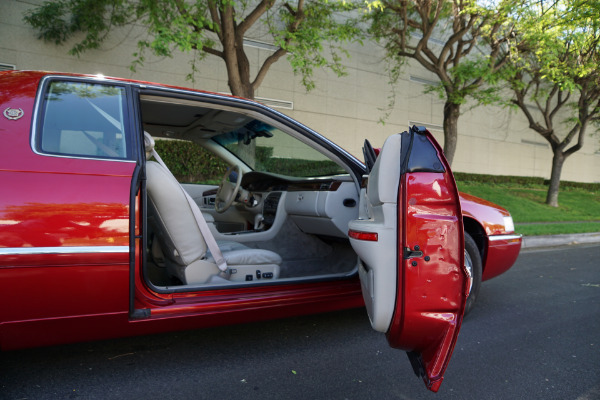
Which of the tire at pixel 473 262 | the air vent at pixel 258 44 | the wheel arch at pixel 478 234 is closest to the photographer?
the tire at pixel 473 262

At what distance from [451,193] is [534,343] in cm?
177

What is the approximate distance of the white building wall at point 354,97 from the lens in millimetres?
9383

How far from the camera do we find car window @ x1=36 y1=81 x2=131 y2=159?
7.02ft

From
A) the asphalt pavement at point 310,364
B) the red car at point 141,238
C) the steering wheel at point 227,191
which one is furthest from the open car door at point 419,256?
the steering wheel at point 227,191

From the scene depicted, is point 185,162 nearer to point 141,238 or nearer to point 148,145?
point 148,145

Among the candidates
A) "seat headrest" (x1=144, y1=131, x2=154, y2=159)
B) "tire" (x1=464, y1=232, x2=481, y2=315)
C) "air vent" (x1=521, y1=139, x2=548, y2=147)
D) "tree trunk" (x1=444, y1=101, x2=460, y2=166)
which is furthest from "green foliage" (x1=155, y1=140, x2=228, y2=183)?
"air vent" (x1=521, y1=139, x2=548, y2=147)

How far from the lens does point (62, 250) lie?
6.47 feet

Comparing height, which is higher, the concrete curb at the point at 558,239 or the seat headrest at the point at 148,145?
the seat headrest at the point at 148,145

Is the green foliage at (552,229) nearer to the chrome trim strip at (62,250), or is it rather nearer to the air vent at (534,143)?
the chrome trim strip at (62,250)

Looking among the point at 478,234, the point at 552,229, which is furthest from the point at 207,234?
the point at 552,229

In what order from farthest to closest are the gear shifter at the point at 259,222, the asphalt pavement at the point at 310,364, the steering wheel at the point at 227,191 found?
the gear shifter at the point at 259,222, the steering wheel at the point at 227,191, the asphalt pavement at the point at 310,364

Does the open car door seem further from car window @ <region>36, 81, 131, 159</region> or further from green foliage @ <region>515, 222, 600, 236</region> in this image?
green foliage @ <region>515, 222, 600, 236</region>

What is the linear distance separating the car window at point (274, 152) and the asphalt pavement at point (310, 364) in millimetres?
1313

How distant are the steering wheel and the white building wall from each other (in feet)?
18.4
